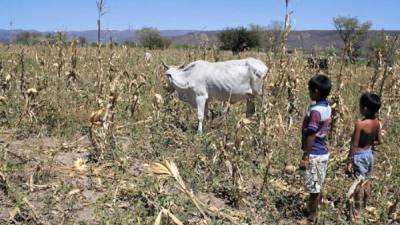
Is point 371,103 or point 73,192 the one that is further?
point 73,192

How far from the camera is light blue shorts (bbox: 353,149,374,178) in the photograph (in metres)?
4.38

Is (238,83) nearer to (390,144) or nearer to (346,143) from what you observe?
(346,143)

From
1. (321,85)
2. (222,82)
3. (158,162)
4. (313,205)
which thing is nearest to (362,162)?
(313,205)

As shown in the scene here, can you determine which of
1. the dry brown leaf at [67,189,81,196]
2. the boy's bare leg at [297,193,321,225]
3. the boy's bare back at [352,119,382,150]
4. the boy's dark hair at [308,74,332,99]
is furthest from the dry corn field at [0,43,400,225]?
the boy's dark hair at [308,74,332,99]

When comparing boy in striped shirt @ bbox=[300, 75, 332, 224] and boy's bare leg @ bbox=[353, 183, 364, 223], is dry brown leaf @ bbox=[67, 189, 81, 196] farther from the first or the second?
boy's bare leg @ bbox=[353, 183, 364, 223]

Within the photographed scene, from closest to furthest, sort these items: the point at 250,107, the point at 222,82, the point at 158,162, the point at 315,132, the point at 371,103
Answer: the point at 315,132, the point at 371,103, the point at 158,162, the point at 222,82, the point at 250,107

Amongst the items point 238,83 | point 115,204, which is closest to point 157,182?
point 115,204

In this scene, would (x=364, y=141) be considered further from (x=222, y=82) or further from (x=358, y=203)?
(x=222, y=82)

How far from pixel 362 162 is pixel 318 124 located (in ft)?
2.03

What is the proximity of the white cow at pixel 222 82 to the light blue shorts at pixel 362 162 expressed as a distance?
92.4 inches

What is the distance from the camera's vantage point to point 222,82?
21.5 feet

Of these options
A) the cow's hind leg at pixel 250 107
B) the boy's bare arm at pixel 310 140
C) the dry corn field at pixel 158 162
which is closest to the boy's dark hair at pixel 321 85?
the boy's bare arm at pixel 310 140

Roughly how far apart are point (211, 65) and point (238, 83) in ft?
1.64

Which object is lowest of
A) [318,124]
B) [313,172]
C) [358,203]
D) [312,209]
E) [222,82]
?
[312,209]
